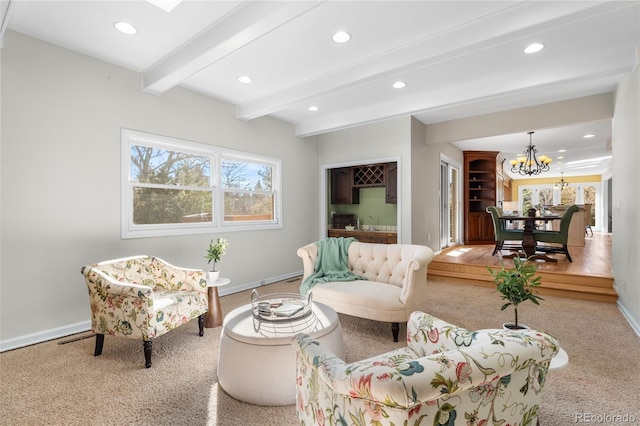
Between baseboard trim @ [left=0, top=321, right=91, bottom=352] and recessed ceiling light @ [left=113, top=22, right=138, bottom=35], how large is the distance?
2763 mm

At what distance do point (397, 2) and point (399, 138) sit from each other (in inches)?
111

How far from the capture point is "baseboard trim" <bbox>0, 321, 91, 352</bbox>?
8.51 ft

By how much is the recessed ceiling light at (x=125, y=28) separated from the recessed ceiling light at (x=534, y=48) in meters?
3.54

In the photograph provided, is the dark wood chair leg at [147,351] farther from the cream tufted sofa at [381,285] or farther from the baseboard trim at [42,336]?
the cream tufted sofa at [381,285]

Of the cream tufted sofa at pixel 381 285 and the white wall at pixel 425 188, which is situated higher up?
the white wall at pixel 425 188

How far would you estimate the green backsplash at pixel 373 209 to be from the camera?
19.8 ft

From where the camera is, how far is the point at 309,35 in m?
2.68

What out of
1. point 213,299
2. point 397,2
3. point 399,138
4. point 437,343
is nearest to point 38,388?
point 213,299

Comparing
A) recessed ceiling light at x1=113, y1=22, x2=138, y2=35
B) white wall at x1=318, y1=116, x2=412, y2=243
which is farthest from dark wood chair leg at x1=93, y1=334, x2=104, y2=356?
white wall at x1=318, y1=116, x2=412, y2=243

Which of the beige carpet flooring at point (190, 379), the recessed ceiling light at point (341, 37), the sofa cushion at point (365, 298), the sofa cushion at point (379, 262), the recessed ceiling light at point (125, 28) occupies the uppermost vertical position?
the recessed ceiling light at point (125, 28)

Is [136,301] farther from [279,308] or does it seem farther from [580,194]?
[580,194]

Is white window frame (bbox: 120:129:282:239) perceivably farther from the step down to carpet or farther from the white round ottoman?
the step down to carpet

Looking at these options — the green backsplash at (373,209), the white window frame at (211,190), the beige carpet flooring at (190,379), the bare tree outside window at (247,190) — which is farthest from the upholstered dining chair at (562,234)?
the bare tree outside window at (247,190)

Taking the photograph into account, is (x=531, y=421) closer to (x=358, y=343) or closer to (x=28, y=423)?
(x=358, y=343)
